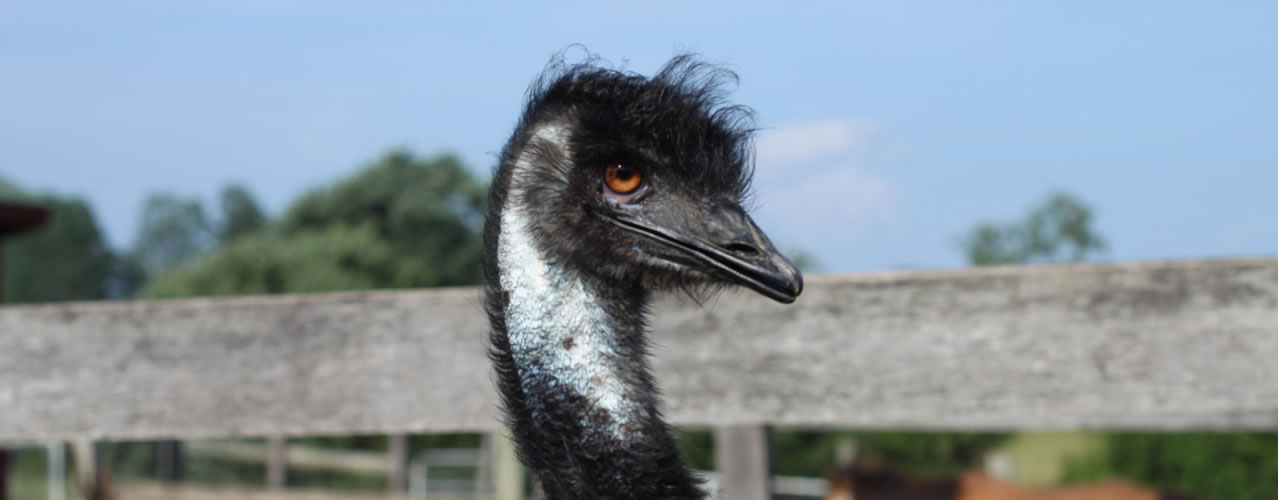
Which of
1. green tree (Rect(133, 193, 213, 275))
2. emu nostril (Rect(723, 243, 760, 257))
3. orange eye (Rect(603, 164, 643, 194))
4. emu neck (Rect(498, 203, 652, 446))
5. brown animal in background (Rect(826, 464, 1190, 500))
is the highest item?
green tree (Rect(133, 193, 213, 275))

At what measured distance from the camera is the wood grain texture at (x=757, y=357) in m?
2.74

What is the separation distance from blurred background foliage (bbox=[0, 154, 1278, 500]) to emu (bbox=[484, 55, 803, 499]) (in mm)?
376

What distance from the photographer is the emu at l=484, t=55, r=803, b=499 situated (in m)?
2.14

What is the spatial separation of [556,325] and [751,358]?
775 mm

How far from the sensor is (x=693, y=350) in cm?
291

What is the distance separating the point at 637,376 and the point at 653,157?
1.19ft

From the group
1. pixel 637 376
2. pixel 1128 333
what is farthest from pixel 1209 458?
pixel 637 376

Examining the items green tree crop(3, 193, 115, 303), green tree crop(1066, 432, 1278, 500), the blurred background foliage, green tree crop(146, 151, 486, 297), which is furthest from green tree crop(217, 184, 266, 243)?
green tree crop(1066, 432, 1278, 500)

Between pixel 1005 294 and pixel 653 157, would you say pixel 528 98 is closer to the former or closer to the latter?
pixel 653 157

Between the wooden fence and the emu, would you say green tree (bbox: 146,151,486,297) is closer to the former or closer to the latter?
the wooden fence

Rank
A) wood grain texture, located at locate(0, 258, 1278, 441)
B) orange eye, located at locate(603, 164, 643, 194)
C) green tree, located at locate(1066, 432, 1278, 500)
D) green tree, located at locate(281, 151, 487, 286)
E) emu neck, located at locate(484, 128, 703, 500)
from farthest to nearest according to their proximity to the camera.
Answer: green tree, located at locate(281, 151, 487, 286) < green tree, located at locate(1066, 432, 1278, 500) < wood grain texture, located at locate(0, 258, 1278, 441) < orange eye, located at locate(603, 164, 643, 194) < emu neck, located at locate(484, 128, 703, 500)

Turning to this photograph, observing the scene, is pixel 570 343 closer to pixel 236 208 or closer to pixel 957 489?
pixel 957 489

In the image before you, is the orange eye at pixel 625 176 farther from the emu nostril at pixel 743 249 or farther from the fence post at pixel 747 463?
the fence post at pixel 747 463

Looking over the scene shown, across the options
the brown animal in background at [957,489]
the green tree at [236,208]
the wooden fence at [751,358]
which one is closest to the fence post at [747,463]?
the wooden fence at [751,358]
